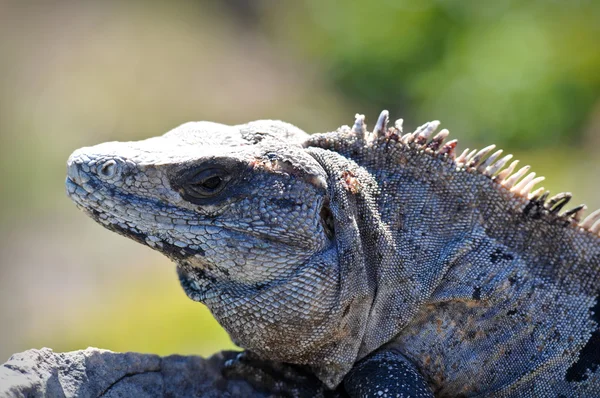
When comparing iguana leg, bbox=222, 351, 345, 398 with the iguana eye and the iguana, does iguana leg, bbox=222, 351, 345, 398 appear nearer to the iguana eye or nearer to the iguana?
the iguana

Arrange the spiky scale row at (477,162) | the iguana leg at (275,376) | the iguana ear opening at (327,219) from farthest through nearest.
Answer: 1. the iguana leg at (275,376)
2. the spiky scale row at (477,162)
3. the iguana ear opening at (327,219)

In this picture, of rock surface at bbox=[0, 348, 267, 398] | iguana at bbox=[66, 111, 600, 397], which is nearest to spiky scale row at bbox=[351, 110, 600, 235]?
iguana at bbox=[66, 111, 600, 397]

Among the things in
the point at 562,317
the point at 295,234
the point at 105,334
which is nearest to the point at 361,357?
the point at 295,234

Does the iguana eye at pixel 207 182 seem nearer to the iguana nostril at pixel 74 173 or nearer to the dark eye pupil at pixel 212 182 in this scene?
the dark eye pupil at pixel 212 182

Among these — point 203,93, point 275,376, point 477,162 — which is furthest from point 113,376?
point 203,93

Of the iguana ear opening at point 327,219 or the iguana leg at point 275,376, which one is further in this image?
the iguana leg at point 275,376

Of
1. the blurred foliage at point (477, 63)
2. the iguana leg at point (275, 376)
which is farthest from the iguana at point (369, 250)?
the blurred foliage at point (477, 63)
